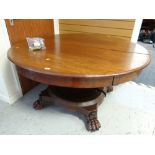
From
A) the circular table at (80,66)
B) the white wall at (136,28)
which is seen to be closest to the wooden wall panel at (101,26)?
the white wall at (136,28)

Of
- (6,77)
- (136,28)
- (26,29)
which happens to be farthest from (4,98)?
(136,28)

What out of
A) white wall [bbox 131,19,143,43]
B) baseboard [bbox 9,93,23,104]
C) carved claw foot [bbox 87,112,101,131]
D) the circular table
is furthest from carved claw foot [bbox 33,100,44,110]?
white wall [bbox 131,19,143,43]

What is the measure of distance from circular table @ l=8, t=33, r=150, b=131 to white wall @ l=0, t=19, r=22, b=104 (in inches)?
4.3

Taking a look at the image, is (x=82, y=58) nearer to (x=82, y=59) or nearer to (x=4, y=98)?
(x=82, y=59)

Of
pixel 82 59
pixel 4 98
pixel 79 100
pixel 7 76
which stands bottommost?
pixel 4 98

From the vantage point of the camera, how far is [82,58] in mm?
1026

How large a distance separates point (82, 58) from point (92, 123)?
0.54 meters

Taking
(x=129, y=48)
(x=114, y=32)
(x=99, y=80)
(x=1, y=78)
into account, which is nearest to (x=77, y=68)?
(x=99, y=80)

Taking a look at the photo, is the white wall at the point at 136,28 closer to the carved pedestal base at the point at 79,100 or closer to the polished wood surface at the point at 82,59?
the polished wood surface at the point at 82,59

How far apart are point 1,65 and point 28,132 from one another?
0.61m

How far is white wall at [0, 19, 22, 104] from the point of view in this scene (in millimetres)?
1232

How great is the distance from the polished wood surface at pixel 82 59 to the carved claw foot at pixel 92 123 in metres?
0.43

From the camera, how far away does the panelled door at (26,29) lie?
1295 mm
